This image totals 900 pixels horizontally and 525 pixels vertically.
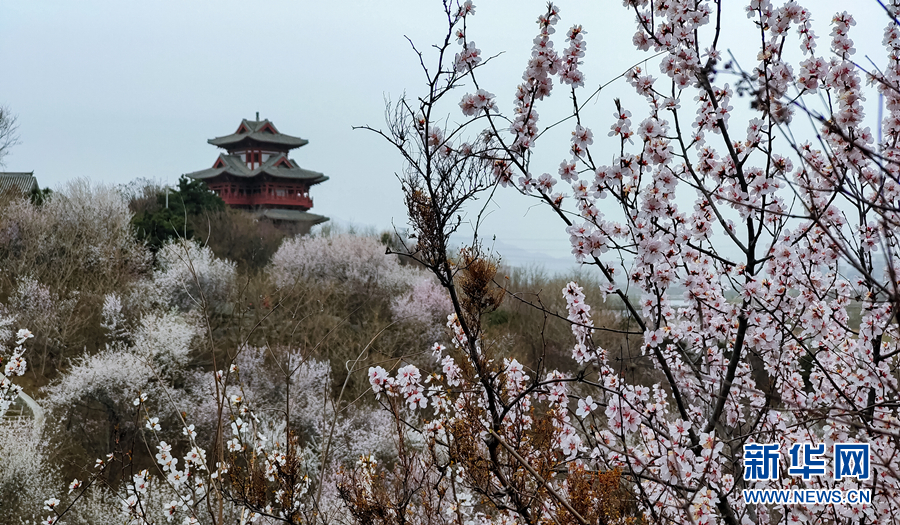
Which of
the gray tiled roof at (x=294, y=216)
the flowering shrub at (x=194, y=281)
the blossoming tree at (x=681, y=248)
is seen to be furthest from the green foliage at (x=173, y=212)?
the blossoming tree at (x=681, y=248)

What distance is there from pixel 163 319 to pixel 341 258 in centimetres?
537

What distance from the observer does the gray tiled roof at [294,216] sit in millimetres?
32500

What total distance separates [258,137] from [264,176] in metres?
2.04

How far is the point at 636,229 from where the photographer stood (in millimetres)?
2447

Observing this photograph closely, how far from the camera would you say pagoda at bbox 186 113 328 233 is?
3325 centimetres

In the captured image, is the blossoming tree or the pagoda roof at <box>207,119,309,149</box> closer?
the blossoming tree

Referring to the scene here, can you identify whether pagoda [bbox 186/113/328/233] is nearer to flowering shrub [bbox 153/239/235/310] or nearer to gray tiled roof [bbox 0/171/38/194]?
gray tiled roof [bbox 0/171/38/194]

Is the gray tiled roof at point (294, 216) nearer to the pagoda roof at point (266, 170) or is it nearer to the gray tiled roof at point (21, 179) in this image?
the pagoda roof at point (266, 170)

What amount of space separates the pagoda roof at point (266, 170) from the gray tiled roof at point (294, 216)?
1.80 meters

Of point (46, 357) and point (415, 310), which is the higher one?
point (415, 310)

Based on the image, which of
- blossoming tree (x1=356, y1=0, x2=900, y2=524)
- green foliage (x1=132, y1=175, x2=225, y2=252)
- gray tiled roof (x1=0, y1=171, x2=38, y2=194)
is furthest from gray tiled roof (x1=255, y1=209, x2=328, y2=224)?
blossoming tree (x1=356, y1=0, x2=900, y2=524)

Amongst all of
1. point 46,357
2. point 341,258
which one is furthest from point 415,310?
point 46,357

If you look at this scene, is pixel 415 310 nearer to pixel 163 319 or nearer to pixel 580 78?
Answer: pixel 163 319

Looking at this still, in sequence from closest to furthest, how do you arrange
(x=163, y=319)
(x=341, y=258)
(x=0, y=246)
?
(x=163, y=319)
(x=0, y=246)
(x=341, y=258)
